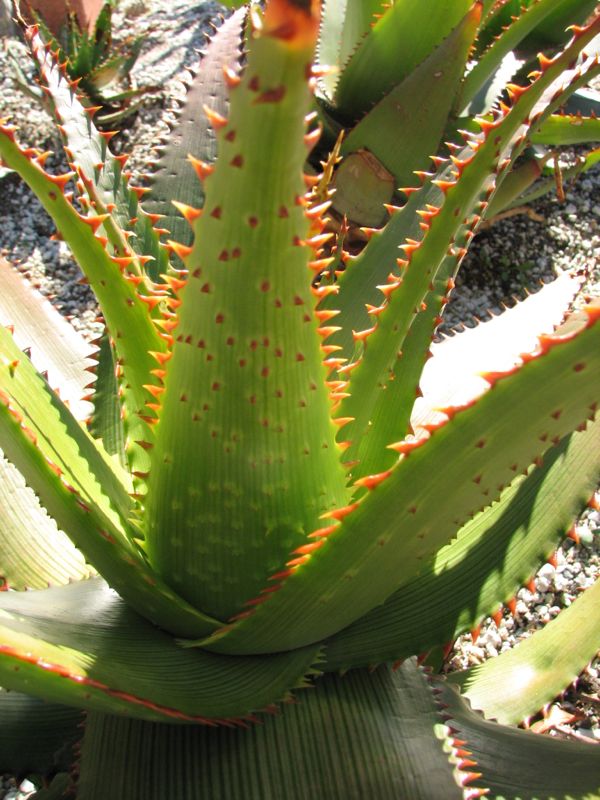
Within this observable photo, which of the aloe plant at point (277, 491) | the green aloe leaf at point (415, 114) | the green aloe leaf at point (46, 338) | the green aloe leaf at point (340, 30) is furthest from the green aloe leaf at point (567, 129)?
the green aloe leaf at point (46, 338)

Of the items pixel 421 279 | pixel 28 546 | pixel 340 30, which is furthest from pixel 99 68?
pixel 421 279

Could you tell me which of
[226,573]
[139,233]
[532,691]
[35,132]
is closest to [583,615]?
[532,691]

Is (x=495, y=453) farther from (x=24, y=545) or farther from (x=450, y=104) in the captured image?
(x=450, y=104)

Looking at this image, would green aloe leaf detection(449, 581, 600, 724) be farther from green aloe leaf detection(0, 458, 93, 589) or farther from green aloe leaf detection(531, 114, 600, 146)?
green aloe leaf detection(531, 114, 600, 146)

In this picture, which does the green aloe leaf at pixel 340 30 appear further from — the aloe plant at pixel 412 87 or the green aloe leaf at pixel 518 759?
the green aloe leaf at pixel 518 759

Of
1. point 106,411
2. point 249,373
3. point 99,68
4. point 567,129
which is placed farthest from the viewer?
point 99,68

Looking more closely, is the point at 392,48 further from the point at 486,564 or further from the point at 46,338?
the point at 486,564
